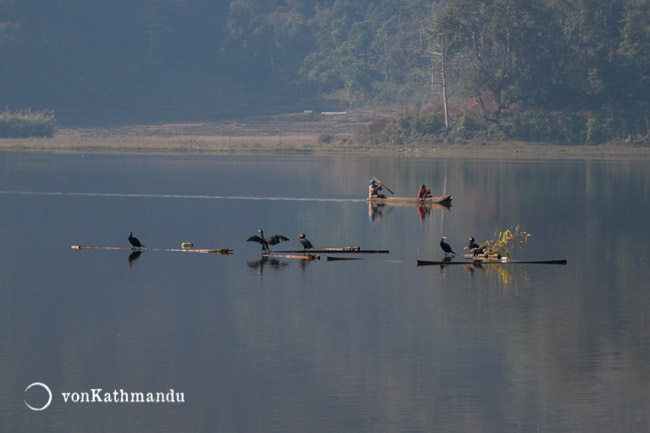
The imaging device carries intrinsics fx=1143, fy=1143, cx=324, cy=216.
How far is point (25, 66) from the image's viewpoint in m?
172

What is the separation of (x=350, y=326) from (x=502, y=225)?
23.9 metres

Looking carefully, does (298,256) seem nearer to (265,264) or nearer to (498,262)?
(265,264)

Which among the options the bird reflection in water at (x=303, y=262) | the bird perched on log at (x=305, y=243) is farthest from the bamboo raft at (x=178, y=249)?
the bird reflection in water at (x=303, y=262)

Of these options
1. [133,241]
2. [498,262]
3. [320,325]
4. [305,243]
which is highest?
[133,241]

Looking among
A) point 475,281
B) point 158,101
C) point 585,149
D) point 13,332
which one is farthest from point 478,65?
point 13,332

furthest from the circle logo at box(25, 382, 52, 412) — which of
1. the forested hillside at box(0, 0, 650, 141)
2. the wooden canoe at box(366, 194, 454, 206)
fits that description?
the forested hillside at box(0, 0, 650, 141)

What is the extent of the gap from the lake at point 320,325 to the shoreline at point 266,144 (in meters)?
69.9

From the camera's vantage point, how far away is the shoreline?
12656cm

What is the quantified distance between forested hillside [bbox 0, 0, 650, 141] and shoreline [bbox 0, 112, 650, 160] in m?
A: 2.88

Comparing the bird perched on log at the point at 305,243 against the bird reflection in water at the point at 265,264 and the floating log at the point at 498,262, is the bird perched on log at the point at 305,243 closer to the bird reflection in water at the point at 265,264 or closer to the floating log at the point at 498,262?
the bird reflection in water at the point at 265,264

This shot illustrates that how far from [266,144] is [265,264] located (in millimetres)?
100450

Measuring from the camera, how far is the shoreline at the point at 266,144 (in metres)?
127

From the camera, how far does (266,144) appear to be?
139 meters

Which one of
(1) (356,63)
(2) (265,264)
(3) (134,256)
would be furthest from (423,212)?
(1) (356,63)
